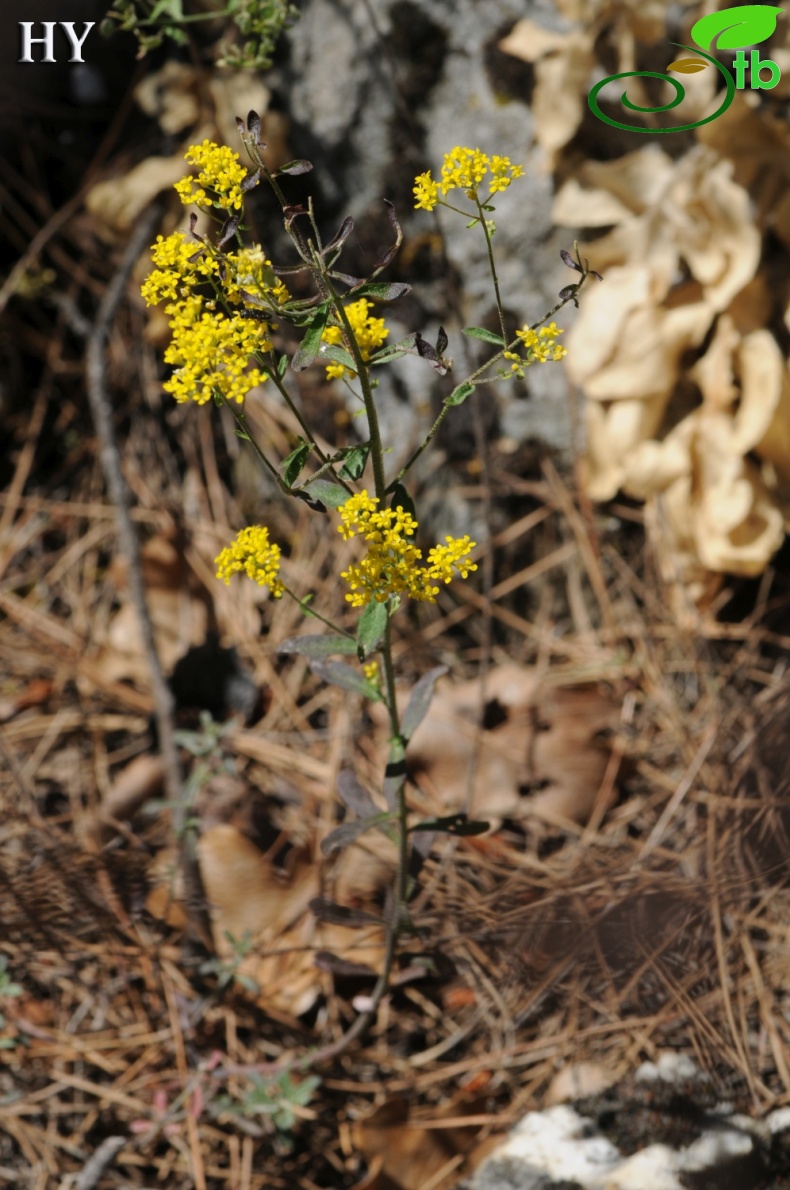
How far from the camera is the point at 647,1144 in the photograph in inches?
59.7

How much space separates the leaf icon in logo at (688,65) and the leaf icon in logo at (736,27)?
27 millimetres

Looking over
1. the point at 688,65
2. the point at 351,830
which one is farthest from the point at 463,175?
the point at 688,65

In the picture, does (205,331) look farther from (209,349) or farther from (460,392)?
(460,392)

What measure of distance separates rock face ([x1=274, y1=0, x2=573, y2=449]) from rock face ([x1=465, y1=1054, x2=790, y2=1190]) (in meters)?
1.35

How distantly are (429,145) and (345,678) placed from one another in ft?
4.45

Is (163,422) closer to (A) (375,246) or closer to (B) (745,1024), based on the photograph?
(A) (375,246)

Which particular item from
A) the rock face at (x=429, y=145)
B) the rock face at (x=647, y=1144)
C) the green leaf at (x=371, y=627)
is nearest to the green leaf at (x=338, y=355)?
the green leaf at (x=371, y=627)

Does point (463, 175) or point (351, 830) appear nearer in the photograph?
point (463, 175)

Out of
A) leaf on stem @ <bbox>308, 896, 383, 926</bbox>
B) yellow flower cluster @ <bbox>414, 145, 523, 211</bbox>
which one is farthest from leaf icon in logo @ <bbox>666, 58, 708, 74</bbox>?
leaf on stem @ <bbox>308, 896, 383, 926</bbox>

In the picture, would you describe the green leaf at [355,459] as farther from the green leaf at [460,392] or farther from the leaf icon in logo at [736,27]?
the leaf icon in logo at [736,27]

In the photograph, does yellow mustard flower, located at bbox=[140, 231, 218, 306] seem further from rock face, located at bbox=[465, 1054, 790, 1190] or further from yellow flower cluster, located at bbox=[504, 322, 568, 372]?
rock face, located at bbox=[465, 1054, 790, 1190]

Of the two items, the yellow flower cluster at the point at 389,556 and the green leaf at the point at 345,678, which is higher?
the yellow flower cluster at the point at 389,556

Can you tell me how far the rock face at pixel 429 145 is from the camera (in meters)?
2.11

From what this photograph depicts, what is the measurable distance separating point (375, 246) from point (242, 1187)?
1863 millimetres
